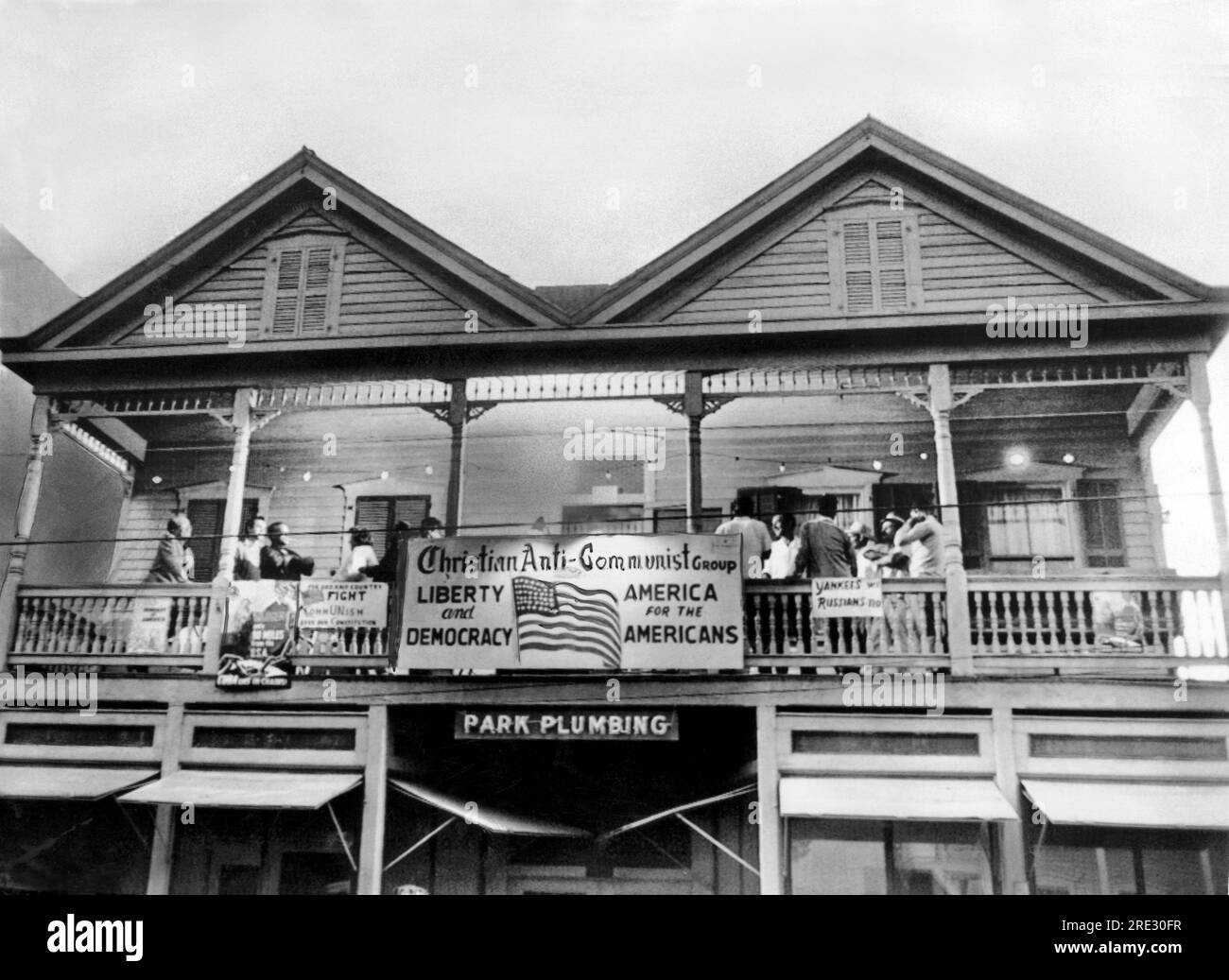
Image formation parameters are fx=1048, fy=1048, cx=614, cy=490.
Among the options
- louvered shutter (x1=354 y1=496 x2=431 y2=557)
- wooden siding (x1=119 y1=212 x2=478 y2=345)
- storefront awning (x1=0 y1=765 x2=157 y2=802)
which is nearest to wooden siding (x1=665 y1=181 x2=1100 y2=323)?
wooden siding (x1=119 y1=212 x2=478 y2=345)

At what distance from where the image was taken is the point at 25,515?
8164 mm

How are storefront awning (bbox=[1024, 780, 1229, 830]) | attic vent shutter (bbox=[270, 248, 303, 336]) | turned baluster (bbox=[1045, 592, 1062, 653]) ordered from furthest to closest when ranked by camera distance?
attic vent shutter (bbox=[270, 248, 303, 336]) < turned baluster (bbox=[1045, 592, 1062, 653]) < storefront awning (bbox=[1024, 780, 1229, 830])

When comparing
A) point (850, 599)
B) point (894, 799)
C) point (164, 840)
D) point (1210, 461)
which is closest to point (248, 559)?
point (164, 840)

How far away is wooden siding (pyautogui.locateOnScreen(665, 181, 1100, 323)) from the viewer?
26.2 ft

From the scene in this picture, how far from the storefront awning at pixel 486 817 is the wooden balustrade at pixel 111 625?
1918mm

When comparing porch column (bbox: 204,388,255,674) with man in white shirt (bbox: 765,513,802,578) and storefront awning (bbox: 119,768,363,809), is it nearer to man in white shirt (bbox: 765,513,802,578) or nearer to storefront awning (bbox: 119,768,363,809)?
storefront awning (bbox: 119,768,363,809)

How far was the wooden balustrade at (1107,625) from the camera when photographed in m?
7.04

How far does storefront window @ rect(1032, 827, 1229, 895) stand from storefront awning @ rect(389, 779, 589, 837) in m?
3.27

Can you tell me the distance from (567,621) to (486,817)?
1552mm

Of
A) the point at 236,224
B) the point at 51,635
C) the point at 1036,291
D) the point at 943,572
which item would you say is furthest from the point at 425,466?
the point at 1036,291

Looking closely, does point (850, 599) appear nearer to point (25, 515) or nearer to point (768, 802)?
point (768, 802)

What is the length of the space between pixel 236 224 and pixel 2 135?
5.65 ft

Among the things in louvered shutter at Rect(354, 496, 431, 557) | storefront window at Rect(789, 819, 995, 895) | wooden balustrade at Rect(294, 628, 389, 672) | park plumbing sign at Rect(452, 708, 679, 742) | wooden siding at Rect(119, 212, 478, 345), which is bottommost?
storefront window at Rect(789, 819, 995, 895)

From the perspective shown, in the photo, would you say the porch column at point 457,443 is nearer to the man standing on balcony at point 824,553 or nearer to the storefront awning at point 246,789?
the storefront awning at point 246,789
